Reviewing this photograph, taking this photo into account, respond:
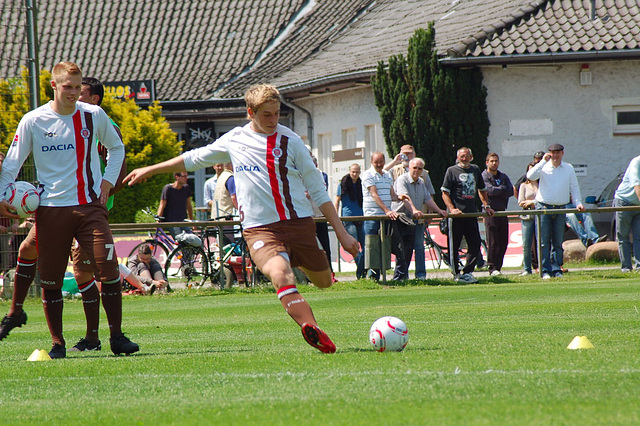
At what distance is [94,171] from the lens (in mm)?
8133

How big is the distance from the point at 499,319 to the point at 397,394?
4984 millimetres

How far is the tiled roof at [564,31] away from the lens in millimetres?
26531

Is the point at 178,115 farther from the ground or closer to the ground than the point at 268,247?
farther from the ground

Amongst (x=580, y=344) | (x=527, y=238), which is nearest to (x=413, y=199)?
(x=527, y=238)

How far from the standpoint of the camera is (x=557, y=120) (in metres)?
27.5

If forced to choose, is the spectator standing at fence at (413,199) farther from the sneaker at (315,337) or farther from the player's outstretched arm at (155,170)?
the sneaker at (315,337)

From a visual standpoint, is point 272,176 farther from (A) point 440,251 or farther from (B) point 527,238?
(A) point 440,251

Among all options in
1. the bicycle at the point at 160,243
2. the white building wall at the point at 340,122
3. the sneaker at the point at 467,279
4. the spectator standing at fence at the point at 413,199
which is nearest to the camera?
the sneaker at the point at 467,279

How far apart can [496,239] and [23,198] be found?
11.4m

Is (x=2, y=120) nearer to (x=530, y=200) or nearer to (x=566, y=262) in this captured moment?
(x=530, y=200)

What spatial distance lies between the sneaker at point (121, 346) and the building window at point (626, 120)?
21536 millimetres

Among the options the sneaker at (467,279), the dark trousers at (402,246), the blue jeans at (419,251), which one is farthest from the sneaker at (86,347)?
the blue jeans at (419,251)

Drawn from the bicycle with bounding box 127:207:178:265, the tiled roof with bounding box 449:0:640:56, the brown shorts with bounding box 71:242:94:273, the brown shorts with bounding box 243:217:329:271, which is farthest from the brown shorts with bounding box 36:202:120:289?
the tiled roof with bounding box 449:0:640:56

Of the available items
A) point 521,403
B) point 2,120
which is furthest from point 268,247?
point 2,120
